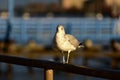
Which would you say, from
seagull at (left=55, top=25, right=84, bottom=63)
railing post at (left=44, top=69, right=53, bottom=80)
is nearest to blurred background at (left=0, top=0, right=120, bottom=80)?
seagull at (left=55, top=25, right=84, bottom=63)

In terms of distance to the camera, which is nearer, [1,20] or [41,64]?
[41,64]

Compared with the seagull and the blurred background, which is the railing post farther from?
the blurred background

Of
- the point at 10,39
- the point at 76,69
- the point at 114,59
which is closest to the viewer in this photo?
the point at 76,69

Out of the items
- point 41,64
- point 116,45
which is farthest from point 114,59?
point 41,64

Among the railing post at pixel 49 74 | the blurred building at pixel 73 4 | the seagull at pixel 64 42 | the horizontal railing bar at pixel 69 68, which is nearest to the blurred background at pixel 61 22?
the blurred building at pixel 73 4

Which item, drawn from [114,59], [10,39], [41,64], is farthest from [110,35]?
[41,64]

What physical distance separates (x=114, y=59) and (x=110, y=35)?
→ 1986 millimetres

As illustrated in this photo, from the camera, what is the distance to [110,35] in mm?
13438

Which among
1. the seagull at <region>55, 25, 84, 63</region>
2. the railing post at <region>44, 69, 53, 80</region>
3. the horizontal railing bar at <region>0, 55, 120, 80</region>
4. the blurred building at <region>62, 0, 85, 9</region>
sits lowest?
the railing post at <region>44, 69, 53, 80</region>

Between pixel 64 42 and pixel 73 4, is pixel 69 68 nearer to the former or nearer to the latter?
pixel 64 42

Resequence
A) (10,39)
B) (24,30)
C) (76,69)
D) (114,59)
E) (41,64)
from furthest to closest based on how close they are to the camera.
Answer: (24,30), (10,39), (114,59), (41,64), (76,69)

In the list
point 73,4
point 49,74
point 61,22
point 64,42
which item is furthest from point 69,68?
A: point 73,4

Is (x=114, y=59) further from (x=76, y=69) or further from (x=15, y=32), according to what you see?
(x=76, y=69)

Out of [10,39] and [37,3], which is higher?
[37,3]
